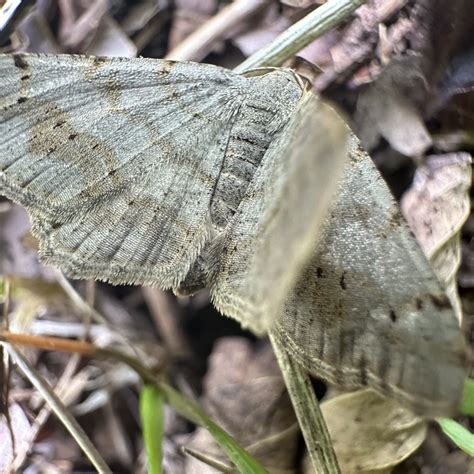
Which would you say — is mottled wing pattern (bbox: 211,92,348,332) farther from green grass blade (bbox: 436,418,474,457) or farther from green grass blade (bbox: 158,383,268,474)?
A: green grass blade (bbox: 436,418,474,457)

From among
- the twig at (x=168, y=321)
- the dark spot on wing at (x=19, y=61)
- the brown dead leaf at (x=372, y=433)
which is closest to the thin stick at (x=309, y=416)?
the brown dead leaf at (x=372, y=433)

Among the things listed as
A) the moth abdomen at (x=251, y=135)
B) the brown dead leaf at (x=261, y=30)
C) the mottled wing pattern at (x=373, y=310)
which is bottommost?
the mottled wing pattern at (x=373, y=310)

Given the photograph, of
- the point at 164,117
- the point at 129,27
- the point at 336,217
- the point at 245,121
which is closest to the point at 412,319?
the point at 336,217

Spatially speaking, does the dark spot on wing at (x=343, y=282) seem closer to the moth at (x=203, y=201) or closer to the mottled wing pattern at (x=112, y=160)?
the moth at (x=203, y=201)

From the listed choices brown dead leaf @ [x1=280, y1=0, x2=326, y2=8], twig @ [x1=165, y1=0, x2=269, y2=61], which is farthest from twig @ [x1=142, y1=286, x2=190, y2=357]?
brown dead leaf @ [x1=280, y1=0, x2=326, y2=8]

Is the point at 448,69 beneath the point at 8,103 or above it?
beneath

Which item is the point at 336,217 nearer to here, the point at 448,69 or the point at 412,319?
the point at 412,319
